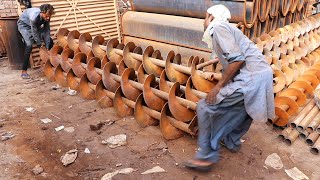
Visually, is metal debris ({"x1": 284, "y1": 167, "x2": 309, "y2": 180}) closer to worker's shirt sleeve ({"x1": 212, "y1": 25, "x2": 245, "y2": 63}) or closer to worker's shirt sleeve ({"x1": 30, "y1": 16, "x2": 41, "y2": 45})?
worker's shirt sleeve ({"x1": 212, "y1": 25, "x2": 245, "y2": 63})

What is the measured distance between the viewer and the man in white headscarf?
290cm

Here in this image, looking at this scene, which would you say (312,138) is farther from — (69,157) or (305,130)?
(69,157)

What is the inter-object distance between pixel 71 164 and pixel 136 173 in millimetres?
836

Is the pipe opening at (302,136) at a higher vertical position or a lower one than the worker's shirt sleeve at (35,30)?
lower

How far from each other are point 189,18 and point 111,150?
354 centimetres

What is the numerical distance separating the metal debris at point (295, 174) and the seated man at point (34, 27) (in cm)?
535

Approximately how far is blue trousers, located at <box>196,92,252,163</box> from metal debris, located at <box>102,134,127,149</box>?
3.75 feet

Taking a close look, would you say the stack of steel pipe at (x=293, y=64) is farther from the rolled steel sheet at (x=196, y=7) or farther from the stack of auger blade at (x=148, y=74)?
the rolled steel sheet at (x=196, y=7)

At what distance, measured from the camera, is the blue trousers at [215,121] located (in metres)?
3.13

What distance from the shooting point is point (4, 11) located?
7.73 meters

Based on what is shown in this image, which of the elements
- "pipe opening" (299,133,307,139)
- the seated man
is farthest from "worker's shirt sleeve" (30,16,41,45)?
"pipe opening" (299,133,307,139)

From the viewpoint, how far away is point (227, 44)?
2.84m

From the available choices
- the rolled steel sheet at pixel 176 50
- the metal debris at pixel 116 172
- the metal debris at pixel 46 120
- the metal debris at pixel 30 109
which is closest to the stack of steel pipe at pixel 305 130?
the metal debris at pixel 116 172

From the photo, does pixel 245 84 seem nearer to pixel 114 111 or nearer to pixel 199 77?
pixel 199 77
